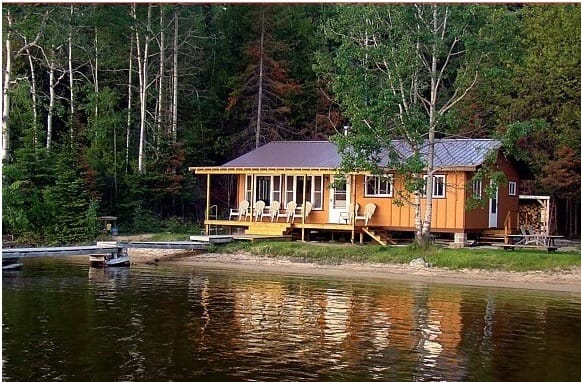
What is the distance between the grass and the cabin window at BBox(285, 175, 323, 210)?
293 centimetres

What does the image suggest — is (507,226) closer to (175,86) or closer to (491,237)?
(491,237)

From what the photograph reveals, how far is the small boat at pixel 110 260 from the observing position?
76.9ft

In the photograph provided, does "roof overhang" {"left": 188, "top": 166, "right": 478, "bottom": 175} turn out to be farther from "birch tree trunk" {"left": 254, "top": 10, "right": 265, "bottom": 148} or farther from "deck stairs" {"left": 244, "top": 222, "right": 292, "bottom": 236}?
"birch tree trunk" {"left": 254, "top": 10, "right": 265, "bottom": 148}

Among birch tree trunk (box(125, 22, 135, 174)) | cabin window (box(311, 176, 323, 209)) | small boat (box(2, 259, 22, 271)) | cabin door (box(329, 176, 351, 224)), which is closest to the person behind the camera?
small boat (box(2, 259, 22, 271))

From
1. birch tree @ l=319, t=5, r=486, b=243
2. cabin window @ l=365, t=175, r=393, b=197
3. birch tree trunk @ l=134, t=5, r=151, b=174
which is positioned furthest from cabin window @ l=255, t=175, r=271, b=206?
birch tree trunk @ l=134, t=5, r=151, b=174

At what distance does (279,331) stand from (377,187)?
1485 cm

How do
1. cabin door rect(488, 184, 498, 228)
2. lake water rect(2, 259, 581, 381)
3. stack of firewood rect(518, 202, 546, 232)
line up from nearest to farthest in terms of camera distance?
lake water rect(2, 259, 581, 381)
cabin door rect(488, 184, 498, 228)
stack of firewood rect(518, 202, 546, 232)

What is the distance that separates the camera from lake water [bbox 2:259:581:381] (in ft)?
34.6

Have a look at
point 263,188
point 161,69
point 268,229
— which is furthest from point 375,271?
point 161,69

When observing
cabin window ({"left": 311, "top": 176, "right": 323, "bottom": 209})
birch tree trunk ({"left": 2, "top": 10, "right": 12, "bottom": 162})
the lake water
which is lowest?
the lake water

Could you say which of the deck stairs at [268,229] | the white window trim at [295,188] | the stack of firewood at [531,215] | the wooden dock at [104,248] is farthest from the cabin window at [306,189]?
the stack of firewood at [531,215]

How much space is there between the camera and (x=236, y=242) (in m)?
26.9

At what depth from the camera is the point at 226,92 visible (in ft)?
138

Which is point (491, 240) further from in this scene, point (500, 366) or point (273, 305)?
point (500, 366)
